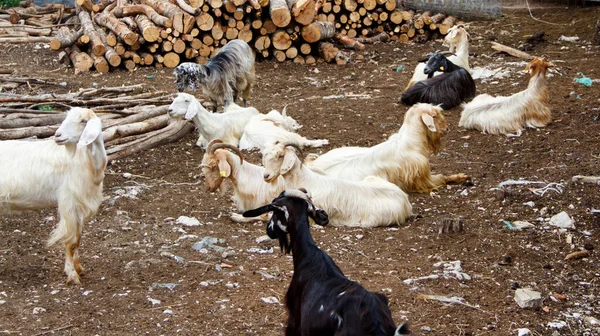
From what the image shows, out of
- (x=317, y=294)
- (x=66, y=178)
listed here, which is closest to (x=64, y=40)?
(x=66, y=178)

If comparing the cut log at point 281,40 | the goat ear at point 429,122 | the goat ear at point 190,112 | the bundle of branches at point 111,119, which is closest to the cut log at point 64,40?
the cut log at point 281,40

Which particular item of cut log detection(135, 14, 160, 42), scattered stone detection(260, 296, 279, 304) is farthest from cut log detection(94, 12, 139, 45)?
scattered stone detection(260, 296, 279, 304)

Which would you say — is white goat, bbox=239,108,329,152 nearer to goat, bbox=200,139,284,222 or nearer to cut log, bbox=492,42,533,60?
goat, bbox=200,139,284,222

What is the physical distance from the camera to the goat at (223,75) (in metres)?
10.3

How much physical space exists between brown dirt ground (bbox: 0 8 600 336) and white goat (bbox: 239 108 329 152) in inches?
12.0

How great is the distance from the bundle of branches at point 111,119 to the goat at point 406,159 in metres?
2.28

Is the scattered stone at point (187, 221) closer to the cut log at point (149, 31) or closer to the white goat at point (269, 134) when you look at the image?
the white goat at point (269, 134)

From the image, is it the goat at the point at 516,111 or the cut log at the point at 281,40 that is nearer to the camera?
the goat at the point at 516,111

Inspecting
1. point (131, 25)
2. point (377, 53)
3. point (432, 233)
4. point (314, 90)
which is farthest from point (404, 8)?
point (432, 233)

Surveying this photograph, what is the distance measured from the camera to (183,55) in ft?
43.6

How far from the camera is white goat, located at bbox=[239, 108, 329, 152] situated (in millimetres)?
8945

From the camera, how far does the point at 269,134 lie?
29.5 feet

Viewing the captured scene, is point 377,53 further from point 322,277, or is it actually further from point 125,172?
point 322,277

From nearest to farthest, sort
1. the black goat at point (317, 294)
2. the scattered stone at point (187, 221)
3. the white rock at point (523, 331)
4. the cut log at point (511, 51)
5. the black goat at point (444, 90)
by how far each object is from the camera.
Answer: the black goat at point (317, 294) < the white rock at point (523, 331) < the scattered stone at point (187, 221) < the black goat at point (444, 90) < the cut log at point (511, 51)
